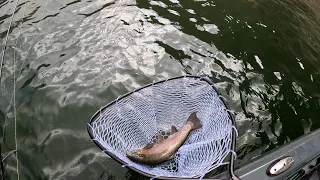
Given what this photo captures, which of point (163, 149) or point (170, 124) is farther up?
point (163, 149)

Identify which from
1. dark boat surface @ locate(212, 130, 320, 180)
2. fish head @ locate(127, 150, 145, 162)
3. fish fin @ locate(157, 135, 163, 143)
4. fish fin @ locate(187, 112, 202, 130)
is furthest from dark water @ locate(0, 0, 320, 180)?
dark boat surface @ locate(212, 130, 320, 180)

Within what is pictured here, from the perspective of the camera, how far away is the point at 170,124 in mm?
4453

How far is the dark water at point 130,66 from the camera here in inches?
179

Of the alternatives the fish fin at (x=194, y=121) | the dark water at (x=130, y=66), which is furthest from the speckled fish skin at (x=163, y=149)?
the dark water at (x=130, y=66)

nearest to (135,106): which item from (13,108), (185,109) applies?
(185,109)

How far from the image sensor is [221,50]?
21.6 ft

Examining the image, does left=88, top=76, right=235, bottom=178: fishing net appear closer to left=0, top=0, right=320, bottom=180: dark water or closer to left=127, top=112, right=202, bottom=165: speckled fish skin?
left=127, top=112, right=202, bottom=165: speckled fish skin

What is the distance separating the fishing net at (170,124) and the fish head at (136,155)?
0.05 metres

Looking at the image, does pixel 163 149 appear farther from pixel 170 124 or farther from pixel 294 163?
pixel 294 163

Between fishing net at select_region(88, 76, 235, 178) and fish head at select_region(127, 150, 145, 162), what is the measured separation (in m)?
0.05

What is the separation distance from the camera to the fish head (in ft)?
11.8

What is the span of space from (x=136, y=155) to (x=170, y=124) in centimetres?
95

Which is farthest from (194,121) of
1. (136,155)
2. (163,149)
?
(136,155)

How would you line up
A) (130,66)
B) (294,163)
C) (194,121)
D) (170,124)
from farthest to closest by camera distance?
(130,66), (170,124), (194,121), (294,163)
